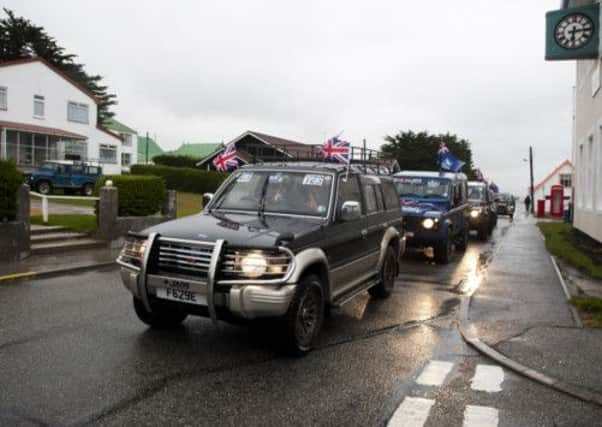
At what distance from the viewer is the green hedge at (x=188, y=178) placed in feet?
119

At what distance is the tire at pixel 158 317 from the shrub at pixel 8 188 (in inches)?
237

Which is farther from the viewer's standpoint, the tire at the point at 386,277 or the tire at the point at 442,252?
the tire at the point at 442,252

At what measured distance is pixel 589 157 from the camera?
18438mm

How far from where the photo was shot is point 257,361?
205 inches

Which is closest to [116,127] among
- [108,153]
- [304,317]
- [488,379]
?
[108,153]

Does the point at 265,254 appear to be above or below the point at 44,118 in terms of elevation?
below

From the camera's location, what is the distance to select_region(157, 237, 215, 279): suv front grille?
5121 millimetres

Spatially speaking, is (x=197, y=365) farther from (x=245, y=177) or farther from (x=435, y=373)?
(x=245, y=177)

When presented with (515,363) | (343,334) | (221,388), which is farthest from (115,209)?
(515,363)

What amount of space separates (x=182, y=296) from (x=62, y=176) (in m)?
25.8

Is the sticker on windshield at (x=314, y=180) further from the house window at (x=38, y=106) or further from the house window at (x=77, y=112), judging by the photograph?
the house window at (x=77, y=112)

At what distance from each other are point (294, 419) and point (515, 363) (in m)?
2.46

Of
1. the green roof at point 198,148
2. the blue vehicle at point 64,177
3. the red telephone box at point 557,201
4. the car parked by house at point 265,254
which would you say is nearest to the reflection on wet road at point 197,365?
the car parked by house at point 265,254

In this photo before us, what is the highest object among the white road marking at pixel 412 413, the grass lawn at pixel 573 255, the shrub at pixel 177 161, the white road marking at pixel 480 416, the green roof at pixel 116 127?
the green roof at pixel 116 127
